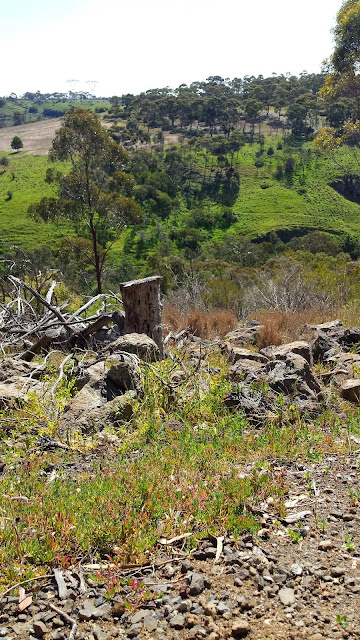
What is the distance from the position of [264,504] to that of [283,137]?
9473 cm

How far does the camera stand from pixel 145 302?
18.1 ft

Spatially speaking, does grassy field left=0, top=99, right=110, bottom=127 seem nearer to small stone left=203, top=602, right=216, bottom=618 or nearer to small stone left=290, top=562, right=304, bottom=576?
small stone left=290, top=562, right=304, bottom=576

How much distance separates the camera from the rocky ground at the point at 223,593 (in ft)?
6.37

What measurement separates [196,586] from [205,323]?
6217 mm

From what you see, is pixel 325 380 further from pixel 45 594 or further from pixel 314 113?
pixel 314 113

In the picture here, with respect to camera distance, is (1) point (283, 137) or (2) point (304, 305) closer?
(2) point (304, 305)

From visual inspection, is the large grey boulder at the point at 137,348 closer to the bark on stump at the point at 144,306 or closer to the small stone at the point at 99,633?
the bark on stump at the point at 144,306

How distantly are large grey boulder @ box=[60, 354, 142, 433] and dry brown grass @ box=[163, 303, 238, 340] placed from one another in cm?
321

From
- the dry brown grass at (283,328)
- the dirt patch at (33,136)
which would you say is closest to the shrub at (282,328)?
the dry brown grass at (283,328)

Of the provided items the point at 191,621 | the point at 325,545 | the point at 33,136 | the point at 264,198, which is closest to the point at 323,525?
the point at 325,545

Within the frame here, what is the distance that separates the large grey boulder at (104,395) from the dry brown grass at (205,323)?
10.5 feet

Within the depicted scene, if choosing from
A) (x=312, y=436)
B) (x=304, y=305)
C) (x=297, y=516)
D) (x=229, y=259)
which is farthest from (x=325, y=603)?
(x=229, y=259)

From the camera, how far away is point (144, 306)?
5.53m

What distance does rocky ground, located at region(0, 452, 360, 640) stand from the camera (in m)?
1.94
